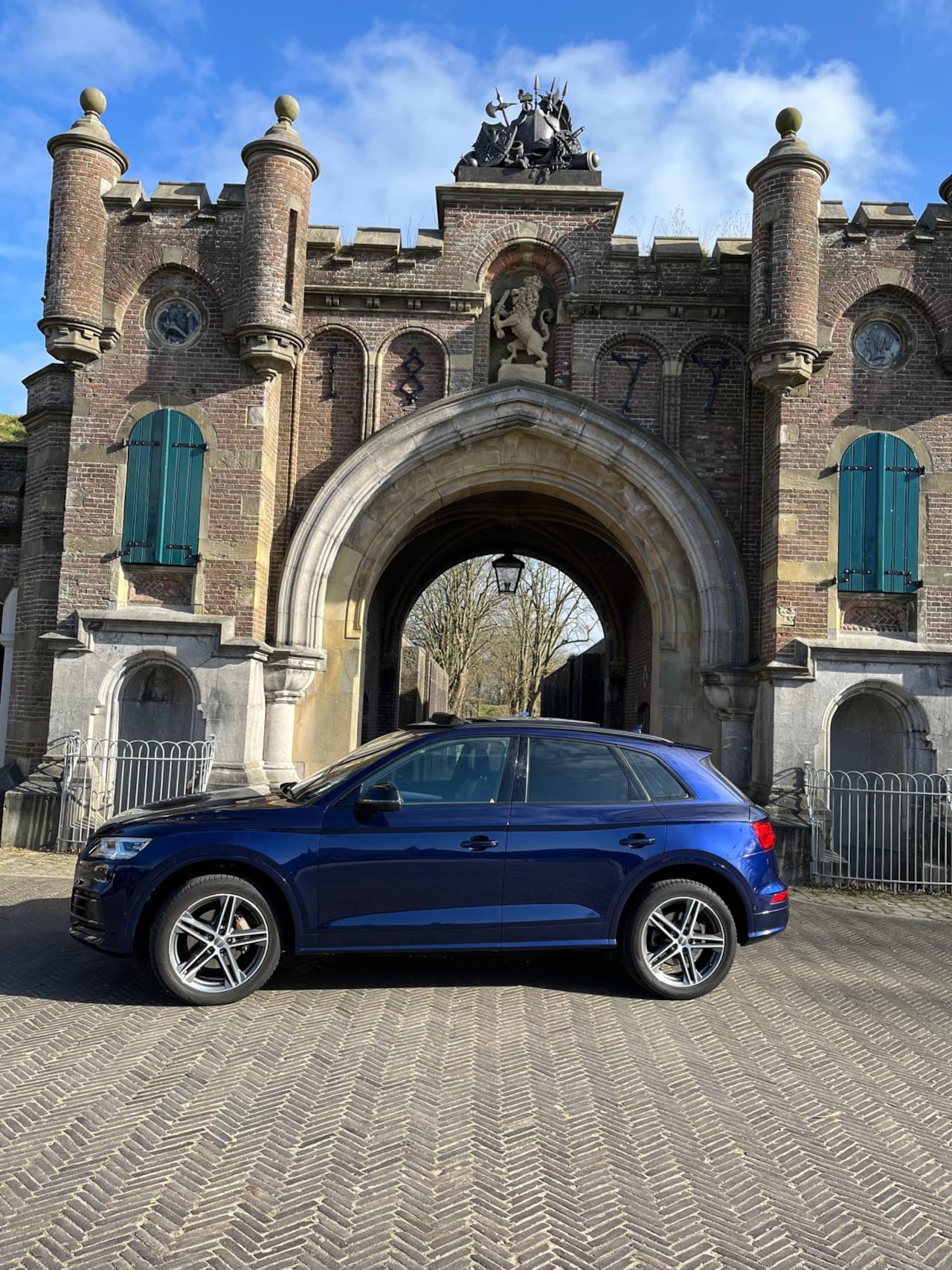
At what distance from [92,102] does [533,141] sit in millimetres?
5408

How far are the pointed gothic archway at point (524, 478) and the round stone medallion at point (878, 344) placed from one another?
2.46 m

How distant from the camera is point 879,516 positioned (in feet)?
35.4

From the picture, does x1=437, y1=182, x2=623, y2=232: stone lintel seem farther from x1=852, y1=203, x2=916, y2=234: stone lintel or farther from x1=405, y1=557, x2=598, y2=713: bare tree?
x1=405, y1=557, x2=598, y2=713: bare tree

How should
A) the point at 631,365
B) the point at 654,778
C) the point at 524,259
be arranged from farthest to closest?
the point at 524,259 < the point at 631,365 < the point at 654,778

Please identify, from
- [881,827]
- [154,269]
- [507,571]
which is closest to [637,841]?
[881,827]

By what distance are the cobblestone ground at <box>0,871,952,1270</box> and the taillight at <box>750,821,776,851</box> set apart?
2.96 feet

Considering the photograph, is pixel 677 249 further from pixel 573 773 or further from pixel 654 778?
pixel 573 773

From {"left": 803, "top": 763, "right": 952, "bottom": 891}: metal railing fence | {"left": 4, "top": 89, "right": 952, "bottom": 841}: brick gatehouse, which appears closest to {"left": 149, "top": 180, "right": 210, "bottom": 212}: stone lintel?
{"left": 4, "top": 89, "right": 952, "bottom": 841}: brick gatehouse

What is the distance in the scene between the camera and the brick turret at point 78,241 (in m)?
10.9

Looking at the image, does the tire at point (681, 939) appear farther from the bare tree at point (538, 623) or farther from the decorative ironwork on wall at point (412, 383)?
the bare tree at point (538, 623)

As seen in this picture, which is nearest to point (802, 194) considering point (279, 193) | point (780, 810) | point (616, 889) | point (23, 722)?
point (279, 193)

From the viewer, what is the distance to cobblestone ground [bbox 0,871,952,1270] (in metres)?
2.96

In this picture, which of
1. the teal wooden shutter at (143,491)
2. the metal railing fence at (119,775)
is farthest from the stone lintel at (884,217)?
the metal railing fence at (119,775)

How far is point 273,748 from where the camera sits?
36.5 ft
